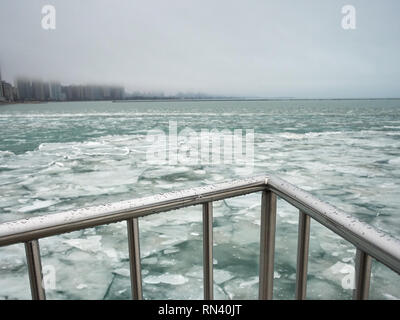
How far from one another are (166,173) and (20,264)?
17.6 ft

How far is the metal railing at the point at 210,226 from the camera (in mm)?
741

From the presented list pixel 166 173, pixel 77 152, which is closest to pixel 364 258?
pixel 166 173

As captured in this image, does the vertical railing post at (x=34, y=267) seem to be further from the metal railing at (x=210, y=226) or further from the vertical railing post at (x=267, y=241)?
the vertical railing post at (x=267, y=241)

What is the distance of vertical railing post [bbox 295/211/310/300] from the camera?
1.01 meters

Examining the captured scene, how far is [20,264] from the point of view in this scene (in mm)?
4285

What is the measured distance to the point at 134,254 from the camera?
101cm

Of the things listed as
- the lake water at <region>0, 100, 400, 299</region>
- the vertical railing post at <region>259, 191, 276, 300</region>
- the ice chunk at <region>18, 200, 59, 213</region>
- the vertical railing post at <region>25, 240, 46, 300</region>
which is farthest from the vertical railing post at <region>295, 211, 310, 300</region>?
the ice chunk at <region>18, 200, 59, 213</region>

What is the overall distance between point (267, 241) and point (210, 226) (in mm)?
273

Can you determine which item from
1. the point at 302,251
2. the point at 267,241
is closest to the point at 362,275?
the point at 302,251

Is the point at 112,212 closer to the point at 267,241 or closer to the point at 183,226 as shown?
the point at 267,241

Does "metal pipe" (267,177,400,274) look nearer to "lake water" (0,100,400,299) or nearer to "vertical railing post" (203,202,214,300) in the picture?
"vertical railing post" (203,202,214,300)

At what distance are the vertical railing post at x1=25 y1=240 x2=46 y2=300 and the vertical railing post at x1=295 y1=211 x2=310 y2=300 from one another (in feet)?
2.64

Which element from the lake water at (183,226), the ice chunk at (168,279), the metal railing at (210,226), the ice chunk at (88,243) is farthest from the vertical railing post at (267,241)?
the ice chunk at (88,243)
